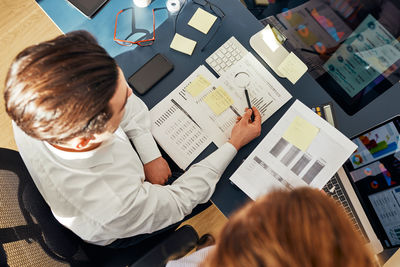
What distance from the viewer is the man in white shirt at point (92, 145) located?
1.99 ft

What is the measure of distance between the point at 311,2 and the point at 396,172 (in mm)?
592

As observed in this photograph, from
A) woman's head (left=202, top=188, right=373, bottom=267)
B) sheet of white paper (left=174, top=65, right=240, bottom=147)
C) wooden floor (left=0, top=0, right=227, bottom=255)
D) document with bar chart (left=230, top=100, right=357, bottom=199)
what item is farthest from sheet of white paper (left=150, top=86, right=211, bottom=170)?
wooden floor (left=0, top=0, right=227, bottom=255)

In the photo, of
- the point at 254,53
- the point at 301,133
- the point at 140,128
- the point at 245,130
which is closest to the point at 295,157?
the point at 301,133

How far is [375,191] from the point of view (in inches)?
36.8

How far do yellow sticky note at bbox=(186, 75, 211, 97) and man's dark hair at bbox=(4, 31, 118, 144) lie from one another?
46 centimetres

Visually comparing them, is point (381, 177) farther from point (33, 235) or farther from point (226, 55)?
point (33, 235)

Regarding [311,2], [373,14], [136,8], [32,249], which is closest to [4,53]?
[136,8]

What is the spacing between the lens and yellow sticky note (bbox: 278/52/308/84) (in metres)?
1.12

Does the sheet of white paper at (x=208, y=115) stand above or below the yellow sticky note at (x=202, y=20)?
below

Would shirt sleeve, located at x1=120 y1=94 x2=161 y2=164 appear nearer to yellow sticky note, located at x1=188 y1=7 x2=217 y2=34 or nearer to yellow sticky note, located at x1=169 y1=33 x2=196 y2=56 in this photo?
yellow sticky note, located at x1=169 y1=33 x2=196 y2=56

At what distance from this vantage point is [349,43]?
2.77 ft

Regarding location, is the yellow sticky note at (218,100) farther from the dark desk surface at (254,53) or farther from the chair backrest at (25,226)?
the chair backrest at (25,226)

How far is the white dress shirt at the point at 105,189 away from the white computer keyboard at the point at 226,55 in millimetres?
399

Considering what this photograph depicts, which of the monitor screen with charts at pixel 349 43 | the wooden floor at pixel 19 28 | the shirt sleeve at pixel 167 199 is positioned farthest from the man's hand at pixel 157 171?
the wooden floor at pixel 19 28
